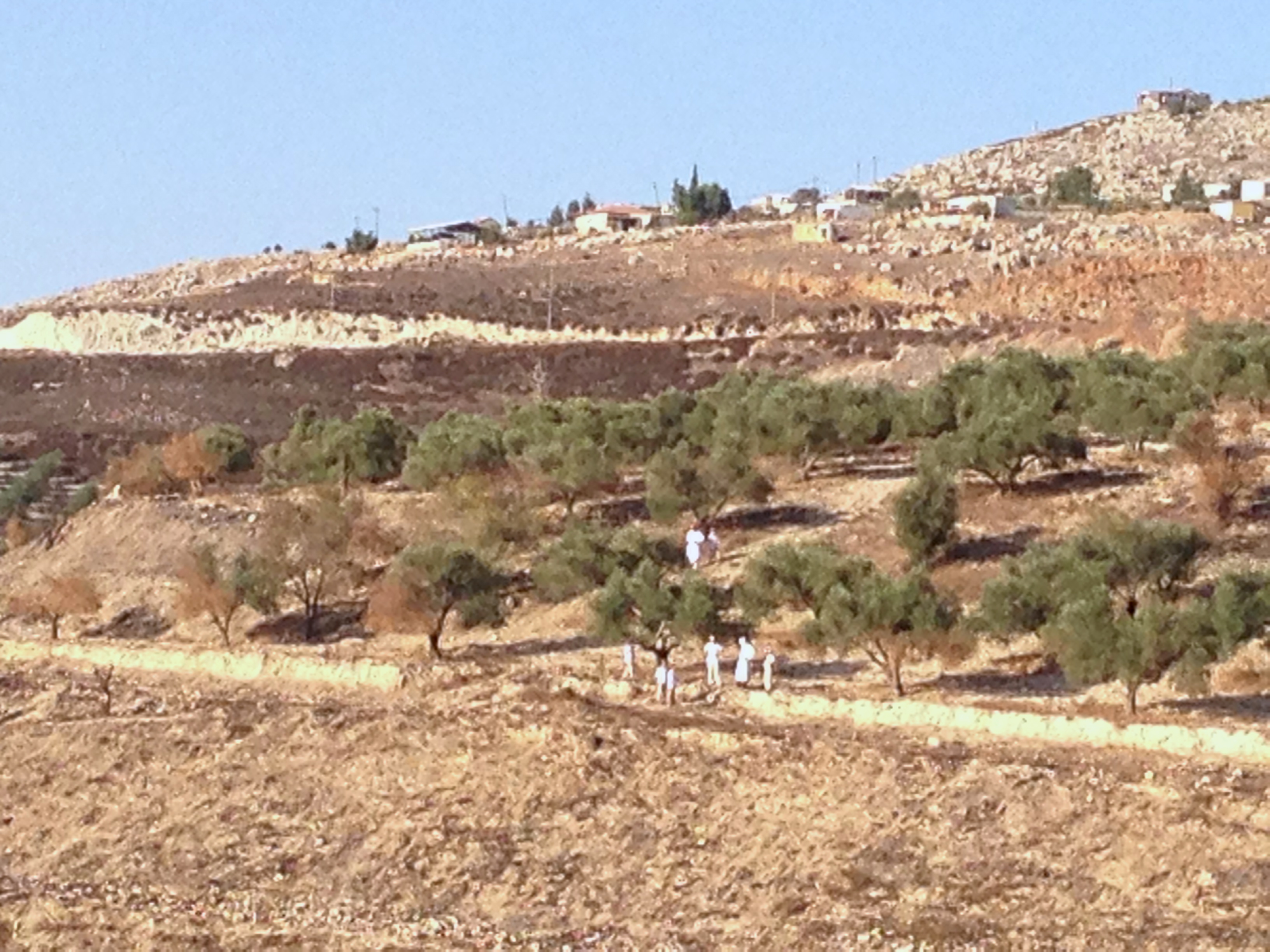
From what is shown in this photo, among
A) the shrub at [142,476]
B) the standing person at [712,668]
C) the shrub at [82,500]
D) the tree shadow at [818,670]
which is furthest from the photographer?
the shrub at [82,500]

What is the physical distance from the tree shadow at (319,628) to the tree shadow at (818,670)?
6517 millimetres

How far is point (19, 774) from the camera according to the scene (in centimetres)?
2322

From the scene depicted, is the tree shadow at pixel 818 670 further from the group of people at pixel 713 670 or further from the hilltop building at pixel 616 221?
the hilltop building at pixel 616 221

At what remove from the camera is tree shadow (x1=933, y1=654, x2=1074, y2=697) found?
2361 centimetres

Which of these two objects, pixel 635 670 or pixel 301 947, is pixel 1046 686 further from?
pixel 301 947

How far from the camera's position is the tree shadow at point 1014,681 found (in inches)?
930

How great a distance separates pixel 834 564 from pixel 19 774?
9256 millimetres

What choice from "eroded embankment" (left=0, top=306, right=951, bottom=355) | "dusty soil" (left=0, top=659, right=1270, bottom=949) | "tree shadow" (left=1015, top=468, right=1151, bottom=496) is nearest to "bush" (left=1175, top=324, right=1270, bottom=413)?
"tree shadow" (left=1015, top=468, right=1151, bottom=496)

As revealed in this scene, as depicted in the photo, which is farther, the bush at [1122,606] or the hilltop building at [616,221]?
the hilltop building at [616,221]

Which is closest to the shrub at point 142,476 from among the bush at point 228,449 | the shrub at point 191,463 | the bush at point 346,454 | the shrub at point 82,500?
the shrub at point 191,463

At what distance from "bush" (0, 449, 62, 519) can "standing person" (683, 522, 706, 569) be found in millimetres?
16860

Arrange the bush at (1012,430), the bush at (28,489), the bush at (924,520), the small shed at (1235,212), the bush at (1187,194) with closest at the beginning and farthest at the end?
the bush at (924,520) < the bush at (1012,430) < the bush at (28,489) < the small shed at (1235,212) < the bush at (1187,194)

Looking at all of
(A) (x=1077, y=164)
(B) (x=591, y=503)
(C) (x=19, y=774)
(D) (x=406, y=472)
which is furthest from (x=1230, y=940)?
(A) (x=1077, y=164)

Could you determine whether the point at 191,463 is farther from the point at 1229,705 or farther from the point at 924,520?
the point at 1229,705
